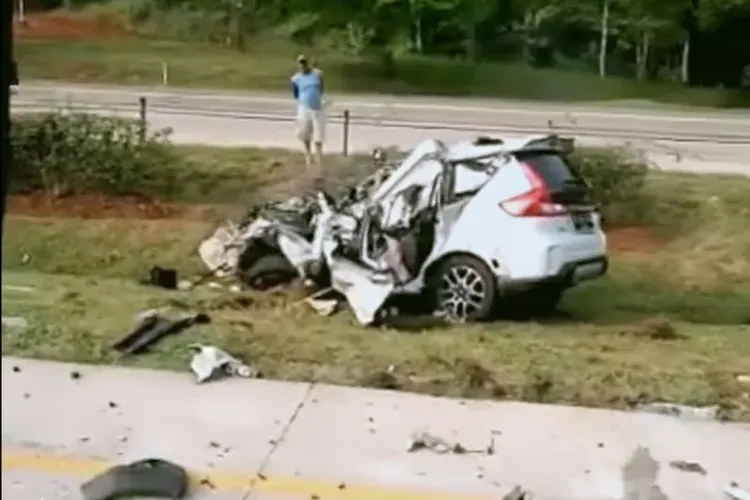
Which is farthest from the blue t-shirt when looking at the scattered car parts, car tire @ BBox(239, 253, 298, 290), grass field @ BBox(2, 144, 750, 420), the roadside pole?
the roadside pole

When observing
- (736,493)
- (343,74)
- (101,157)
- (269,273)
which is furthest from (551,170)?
(343,74)

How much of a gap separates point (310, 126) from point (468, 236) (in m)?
5.28

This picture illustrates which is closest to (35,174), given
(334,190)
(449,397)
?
(334,190)

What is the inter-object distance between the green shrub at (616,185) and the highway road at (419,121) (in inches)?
38.8

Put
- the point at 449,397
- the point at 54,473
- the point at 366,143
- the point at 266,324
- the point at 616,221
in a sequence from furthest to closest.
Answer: the point at 366,143 < the point at 616,221 < the point at 266,324 < the point at 449,397 < the point at 54,473

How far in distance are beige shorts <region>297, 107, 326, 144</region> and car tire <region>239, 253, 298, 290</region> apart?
420 cm

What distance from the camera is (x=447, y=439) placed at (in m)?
4.43

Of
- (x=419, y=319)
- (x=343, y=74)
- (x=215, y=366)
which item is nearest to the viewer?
(x=215, y=366)

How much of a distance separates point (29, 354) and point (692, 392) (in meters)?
2.39

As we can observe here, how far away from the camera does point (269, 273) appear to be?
298 inches

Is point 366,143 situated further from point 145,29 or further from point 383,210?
point 145,29

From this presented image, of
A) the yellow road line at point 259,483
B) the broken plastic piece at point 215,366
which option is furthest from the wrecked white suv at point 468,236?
the yellow road line at point 259,483

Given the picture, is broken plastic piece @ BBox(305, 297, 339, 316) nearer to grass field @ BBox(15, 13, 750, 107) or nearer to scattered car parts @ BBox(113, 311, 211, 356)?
scattered car parts @ BBox(113, 311, 211, 356)

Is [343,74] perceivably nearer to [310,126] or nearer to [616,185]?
[310,126]
